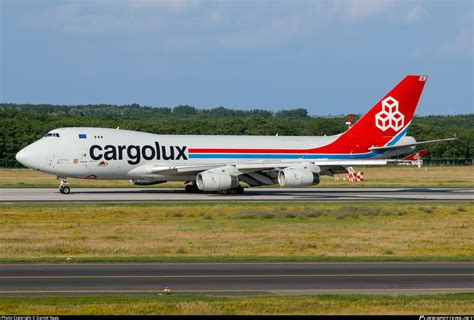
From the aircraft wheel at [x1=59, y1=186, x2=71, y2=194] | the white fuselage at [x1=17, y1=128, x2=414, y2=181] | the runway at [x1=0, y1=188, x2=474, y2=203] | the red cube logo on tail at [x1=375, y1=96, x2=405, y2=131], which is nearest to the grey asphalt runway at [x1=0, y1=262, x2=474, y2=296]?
the runway at [x1=0, y1=188, x2=474, y2=203]

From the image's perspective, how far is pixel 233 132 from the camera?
124875 mm

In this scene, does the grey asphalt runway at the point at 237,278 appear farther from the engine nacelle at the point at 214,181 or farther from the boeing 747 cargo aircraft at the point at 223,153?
the boeing 747 cargo aircraft at the point at 223,153

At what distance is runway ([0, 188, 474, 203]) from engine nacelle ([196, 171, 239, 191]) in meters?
0.75

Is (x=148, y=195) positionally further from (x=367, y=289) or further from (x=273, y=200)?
(x=367, y=289)

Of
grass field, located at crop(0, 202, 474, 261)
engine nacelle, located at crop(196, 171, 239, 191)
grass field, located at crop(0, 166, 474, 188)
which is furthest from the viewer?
grass field, located at crop(0, 166, 474, 188)

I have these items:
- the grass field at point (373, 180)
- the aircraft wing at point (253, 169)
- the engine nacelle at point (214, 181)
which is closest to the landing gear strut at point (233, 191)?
the aircraft wing at point (253, 169)

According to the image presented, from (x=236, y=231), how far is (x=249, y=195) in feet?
73.1

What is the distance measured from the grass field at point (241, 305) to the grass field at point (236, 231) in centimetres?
753

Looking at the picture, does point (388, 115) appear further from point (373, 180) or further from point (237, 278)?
point (237, 278)

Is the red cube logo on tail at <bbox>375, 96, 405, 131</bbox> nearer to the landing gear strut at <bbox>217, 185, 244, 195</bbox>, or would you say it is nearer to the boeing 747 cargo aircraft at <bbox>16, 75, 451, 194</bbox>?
the boeing 747 cargo aircraft at <bbox>16, 75, 451, 194</bbox>

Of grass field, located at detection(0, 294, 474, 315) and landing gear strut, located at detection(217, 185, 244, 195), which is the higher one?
landing gear strut, located at detection(217, 185, 244, 195)

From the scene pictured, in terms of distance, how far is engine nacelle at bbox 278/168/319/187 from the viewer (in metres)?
55.3

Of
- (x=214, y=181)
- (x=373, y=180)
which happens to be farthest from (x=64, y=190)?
(x=373, y=180)

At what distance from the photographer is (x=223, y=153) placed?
5925 cm
